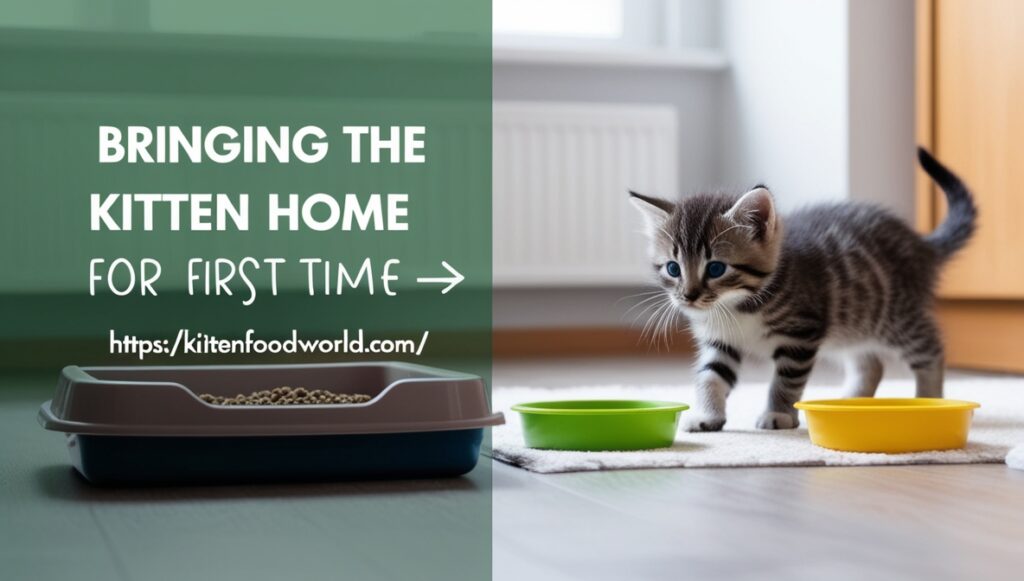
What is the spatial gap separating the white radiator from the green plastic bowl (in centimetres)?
225

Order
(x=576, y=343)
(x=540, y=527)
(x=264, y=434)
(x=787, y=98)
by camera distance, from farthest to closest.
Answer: (x=576, y=343)
(x=787, y=98)
(x=264, y=434)
(x=540, y=527)

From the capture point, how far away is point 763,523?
1.21 m

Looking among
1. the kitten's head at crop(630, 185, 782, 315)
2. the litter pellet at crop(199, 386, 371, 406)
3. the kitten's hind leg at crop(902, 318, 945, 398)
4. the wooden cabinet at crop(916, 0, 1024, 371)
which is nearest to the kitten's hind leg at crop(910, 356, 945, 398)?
the kitten's hind leg at crop(902, 318, 945, 398)

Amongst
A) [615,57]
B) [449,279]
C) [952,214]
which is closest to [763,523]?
[952,214]

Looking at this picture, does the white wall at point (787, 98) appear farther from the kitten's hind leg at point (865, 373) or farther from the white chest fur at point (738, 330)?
the white chest fur at point (738, 330)

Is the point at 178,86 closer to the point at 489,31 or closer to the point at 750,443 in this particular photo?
the point at 489,31

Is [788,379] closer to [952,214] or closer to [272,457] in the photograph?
[952,214]

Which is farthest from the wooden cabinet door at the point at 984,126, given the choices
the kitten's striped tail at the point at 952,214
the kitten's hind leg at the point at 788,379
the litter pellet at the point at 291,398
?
the litter pellet at the point at 291,398

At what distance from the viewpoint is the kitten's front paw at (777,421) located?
6.46 feet

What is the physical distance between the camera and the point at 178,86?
373 centimetres

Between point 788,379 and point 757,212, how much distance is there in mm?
271

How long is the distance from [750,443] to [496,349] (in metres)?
2.34

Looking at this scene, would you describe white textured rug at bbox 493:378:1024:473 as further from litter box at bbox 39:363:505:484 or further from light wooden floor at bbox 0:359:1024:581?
litter box at bbox 39:363:505:484

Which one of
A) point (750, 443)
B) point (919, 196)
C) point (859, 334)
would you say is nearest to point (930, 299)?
point (859, 334)
